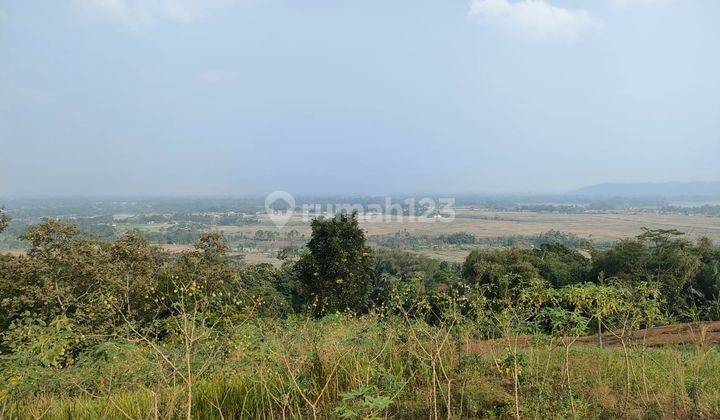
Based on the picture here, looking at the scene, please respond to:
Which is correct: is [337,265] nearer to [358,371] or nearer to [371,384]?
[358,371]

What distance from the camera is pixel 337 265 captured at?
658 inches

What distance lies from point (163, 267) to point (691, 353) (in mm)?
14396

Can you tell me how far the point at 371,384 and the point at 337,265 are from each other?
13.4m

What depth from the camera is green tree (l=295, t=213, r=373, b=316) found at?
658 inches

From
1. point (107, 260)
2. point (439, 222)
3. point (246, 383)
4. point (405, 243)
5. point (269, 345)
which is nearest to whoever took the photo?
point (246, 383)

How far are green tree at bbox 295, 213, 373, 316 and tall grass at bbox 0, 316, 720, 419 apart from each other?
1199 cm

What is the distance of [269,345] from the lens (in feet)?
14.2

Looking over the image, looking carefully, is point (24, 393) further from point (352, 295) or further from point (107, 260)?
point (352, 295)

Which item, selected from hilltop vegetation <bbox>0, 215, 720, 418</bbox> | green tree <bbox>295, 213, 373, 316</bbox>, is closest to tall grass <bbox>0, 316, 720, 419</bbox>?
hilltop vegetation <bbox>0, 215, 720, 418</bbox>

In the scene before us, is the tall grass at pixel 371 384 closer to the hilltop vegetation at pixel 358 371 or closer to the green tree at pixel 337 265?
the hilltop vegetation at pixel 358 371

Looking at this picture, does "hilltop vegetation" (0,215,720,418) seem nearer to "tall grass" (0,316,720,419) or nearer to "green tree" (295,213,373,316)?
"tall grass" (0,316,720,419)

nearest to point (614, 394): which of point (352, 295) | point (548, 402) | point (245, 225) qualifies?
point (548, 402)

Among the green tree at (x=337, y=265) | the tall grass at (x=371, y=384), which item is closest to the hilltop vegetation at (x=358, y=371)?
the tall grass at (x=371, y=384)

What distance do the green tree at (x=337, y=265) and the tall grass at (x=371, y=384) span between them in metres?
12.0
